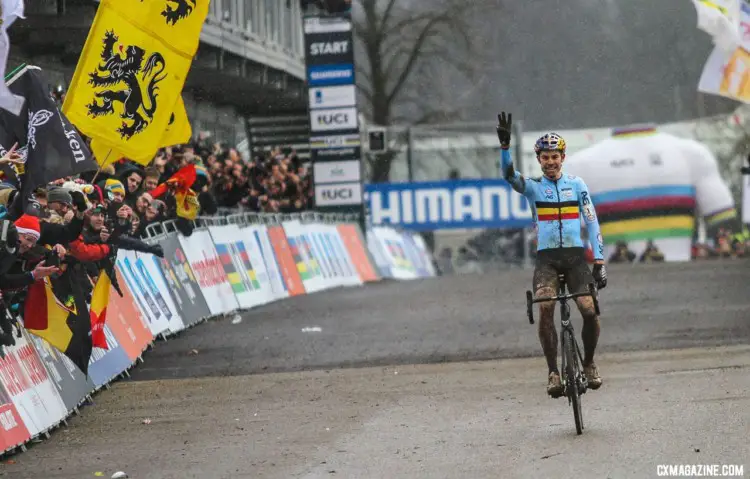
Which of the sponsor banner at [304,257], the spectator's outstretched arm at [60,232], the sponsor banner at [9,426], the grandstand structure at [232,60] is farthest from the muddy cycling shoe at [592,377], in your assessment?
the sponsor banner at [304,257]

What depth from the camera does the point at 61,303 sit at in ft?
44.2

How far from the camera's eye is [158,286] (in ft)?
63.0

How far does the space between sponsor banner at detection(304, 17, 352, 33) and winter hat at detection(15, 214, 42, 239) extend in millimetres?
24484

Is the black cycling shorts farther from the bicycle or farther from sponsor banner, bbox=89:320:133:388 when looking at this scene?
sponsor banner, bbox=89:320:133:388

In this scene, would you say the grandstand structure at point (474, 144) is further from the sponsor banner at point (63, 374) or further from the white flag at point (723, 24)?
the sponsor banner at point (63, 374)

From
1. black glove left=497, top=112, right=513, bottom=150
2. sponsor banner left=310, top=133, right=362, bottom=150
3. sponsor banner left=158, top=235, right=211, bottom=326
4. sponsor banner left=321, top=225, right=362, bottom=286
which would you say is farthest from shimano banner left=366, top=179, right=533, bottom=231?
black glove left=497, top=112, right=513, bottom=150

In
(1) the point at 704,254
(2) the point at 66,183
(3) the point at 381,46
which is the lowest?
(1) the point at 704,254

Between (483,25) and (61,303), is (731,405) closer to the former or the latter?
(61,303)

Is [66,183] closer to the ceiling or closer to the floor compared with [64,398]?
closer to the ceiling

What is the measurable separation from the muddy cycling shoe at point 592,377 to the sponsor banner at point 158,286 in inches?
296

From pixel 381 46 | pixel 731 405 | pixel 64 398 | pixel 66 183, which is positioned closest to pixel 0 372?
pixel 64 398

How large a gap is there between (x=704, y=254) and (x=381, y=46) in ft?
51.1

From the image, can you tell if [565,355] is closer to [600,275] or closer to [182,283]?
[600,275]

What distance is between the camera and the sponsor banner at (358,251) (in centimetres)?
3325
